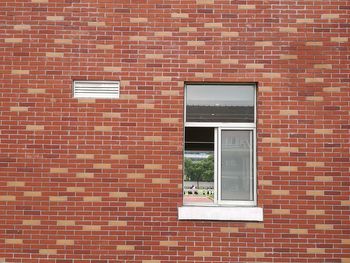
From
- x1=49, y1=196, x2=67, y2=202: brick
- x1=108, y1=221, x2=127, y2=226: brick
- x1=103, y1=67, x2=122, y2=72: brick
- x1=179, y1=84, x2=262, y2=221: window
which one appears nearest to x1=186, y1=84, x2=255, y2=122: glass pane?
x1=179, y1=84, x2=262, y2=221: window

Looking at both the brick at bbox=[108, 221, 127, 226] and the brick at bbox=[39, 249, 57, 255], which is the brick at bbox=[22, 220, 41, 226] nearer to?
the brick at bbox=[39, 249, 57, 255]

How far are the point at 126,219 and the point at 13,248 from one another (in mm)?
1820

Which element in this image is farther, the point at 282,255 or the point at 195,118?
the point at 195,118

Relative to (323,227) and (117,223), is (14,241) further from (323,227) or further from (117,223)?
(323,227)

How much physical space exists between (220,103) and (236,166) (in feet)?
3.49

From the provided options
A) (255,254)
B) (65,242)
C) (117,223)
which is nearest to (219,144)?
(255,254)

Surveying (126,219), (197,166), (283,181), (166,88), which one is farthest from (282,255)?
(166,88)

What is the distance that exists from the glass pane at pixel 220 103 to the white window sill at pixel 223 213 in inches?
56.6

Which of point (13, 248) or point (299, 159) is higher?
point (299, 159)

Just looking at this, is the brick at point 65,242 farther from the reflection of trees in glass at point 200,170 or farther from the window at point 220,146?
the reflection of trees in glass at point 200,170

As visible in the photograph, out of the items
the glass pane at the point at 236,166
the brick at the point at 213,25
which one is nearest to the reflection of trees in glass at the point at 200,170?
the glass pane at the point at 236,166

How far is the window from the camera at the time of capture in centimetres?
697

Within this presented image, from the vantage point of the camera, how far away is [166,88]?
22.7 feet

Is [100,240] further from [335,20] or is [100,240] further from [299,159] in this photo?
[335,20]
